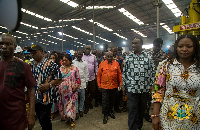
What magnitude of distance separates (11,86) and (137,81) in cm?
238

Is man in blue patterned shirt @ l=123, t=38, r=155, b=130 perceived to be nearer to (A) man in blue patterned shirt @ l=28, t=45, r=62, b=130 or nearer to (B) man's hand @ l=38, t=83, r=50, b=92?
(A) man in blue patterned shirt @ l=28, t=45, r=62, b=130

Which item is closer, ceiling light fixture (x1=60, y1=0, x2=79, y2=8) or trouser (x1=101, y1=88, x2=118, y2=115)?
trouser (x1=101, y1=88, x2=118, y2=115)

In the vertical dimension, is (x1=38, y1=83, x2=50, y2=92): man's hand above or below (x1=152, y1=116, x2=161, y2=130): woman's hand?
above

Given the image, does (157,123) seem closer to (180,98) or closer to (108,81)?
(180,98)

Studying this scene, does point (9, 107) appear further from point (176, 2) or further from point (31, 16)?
point (31, 16)

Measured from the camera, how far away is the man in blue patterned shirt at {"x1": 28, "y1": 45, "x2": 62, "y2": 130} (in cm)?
272

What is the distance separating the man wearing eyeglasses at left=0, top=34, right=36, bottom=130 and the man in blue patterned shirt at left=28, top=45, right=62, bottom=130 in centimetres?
73

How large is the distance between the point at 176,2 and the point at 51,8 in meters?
9.65

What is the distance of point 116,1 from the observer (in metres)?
10.5

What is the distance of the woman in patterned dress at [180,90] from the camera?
5.52 feet

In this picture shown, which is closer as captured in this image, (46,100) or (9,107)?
(9,107)

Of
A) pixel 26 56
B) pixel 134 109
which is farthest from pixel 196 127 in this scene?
pixel 26 56

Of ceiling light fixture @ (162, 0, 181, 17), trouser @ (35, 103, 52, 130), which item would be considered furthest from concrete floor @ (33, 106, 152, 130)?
ceiling light fixture @ (162, 0, 181, 17)

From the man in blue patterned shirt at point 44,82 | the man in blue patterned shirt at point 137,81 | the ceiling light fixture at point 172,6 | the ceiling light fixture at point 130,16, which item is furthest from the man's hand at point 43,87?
the ceiling light fixture at point 130,16
